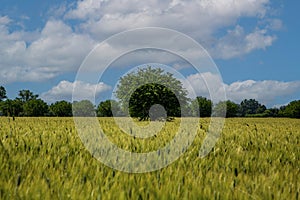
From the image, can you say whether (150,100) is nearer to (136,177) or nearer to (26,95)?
(136,177)

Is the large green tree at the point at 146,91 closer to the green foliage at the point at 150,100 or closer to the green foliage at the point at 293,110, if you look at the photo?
the green foliage at the point at 150,100

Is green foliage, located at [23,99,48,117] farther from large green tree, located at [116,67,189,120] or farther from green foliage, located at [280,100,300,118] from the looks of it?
large green tree, located at [116,67,189,120]

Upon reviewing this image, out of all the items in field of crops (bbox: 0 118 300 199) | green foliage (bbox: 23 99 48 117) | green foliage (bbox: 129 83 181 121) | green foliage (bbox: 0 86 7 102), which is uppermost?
green foliage (bbox: 0 86 7 102)

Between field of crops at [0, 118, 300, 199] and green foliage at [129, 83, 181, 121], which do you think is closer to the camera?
field of crops at [0, 118, 300, 199]

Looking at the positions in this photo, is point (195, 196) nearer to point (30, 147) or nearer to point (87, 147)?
point (87, 147)

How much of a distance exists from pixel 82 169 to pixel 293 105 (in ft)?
330

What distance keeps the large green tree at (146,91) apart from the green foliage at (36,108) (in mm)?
66932

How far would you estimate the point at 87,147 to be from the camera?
5.21 meters

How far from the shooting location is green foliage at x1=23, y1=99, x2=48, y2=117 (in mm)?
81463

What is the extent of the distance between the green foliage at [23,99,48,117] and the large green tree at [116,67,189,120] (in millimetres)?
66932

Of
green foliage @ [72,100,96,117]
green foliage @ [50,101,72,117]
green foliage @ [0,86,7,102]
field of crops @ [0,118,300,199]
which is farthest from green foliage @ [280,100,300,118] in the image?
field of crops @ [0,118,300,199]

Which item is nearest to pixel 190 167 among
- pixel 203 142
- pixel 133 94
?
pixel 203 142

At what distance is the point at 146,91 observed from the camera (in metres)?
16.6

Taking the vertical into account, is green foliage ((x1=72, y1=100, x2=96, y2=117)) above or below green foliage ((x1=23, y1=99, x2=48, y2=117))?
below
